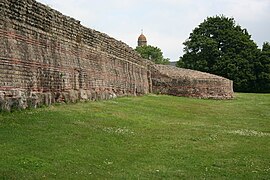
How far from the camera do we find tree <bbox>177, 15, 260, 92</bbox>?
49125 mm

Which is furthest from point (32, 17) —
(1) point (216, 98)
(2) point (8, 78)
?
(1) point (216, 98)

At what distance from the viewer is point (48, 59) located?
1462 centimetres

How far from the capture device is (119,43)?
24.8 metres

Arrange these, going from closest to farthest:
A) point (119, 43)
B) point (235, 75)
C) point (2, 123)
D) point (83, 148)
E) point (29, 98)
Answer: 1. point (83, 148)
2. point (2, 123)
3. point (29, 98)
4. point (119, 43)
5. point (235, 75)

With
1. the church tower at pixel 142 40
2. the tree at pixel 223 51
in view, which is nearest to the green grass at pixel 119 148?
the tree at pixel 223 51

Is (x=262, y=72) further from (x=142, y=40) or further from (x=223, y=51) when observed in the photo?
(x=142, y=40)

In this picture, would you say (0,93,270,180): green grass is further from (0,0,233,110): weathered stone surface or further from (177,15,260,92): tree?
(177,15,260,92): tree

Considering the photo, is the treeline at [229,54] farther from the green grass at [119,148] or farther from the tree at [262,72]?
the green grass at [119,148]

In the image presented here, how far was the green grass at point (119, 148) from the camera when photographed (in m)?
7.19

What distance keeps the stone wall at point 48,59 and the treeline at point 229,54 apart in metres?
Answer: 28.8

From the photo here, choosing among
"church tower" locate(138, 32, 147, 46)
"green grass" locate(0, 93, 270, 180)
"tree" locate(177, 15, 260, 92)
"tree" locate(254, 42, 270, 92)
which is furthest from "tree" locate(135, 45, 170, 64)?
"green grass" locate(0, 93, 270, 180)

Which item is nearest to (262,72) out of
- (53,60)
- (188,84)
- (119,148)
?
(188,84)

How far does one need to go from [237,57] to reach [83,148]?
43627 mm

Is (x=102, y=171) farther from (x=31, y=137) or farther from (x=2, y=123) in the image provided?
(x=2, y=123)
